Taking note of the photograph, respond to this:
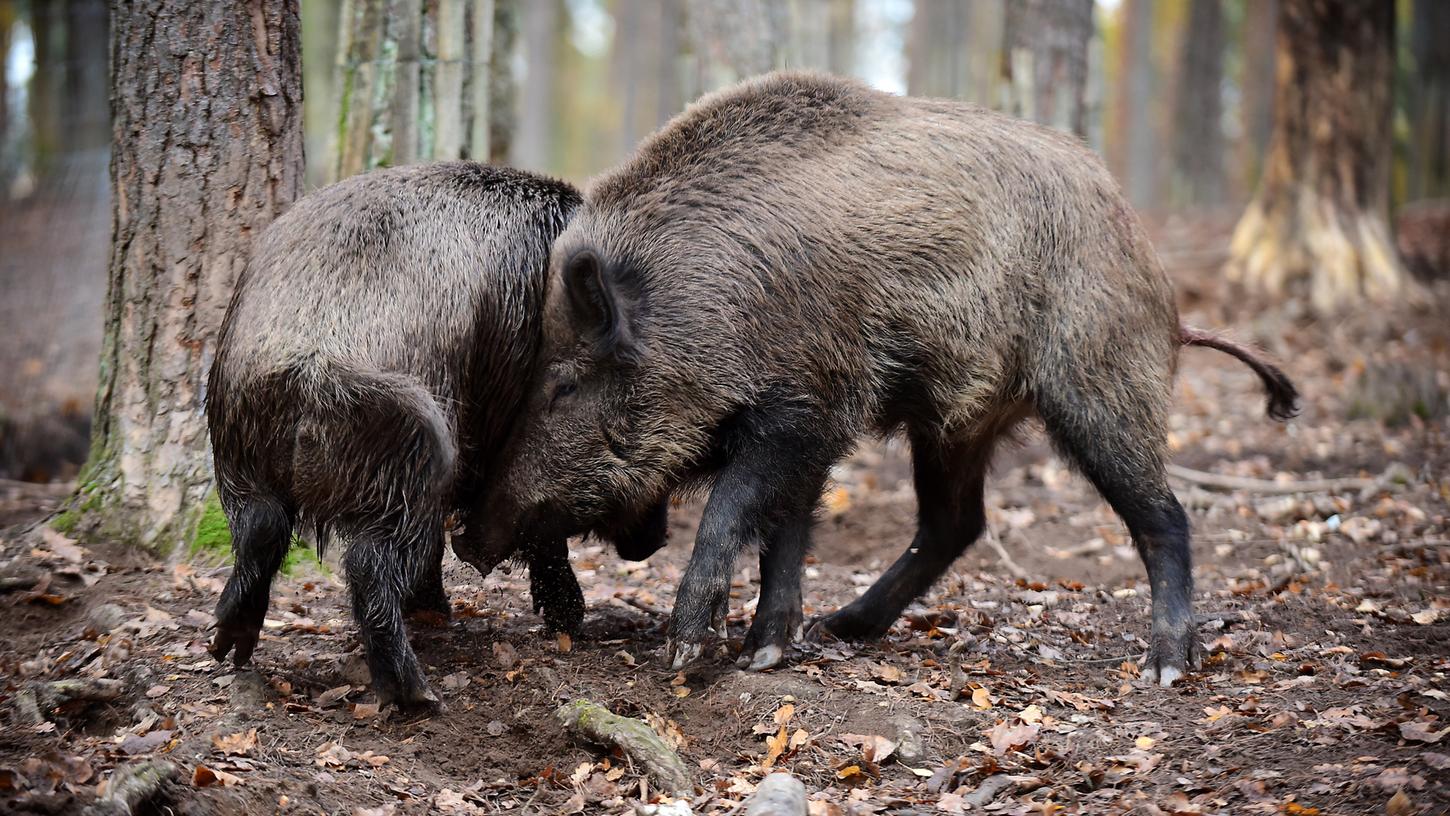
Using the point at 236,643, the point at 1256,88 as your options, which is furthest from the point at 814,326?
the point at 1256,88

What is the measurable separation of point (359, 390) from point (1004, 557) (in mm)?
3613

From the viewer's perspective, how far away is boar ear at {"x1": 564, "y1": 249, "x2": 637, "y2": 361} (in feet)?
13.6

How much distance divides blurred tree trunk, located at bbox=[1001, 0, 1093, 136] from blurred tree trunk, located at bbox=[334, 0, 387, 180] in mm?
4293

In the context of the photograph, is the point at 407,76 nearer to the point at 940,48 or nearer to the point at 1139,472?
the point at 1139,472

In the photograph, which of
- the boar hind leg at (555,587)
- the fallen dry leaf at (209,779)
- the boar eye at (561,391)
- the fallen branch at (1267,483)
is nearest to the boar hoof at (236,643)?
the fallen dry leaf at (209,779)

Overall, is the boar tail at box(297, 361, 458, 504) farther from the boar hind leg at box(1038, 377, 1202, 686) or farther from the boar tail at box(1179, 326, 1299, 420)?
the boar tail at box(1179, 326, 1299, 420)

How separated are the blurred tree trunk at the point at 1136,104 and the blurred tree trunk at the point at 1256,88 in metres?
Result: 1.83

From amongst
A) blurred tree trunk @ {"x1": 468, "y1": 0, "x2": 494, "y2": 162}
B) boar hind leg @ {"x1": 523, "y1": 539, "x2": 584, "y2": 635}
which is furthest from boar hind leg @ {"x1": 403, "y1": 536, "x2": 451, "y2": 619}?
blurred tree trunk @ {"x1": 468, "y1": 0, "x2": 494, "y2": 162}

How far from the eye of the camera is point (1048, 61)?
8148mm

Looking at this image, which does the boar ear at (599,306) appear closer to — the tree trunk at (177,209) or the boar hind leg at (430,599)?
the boar hind leg at (430,599)

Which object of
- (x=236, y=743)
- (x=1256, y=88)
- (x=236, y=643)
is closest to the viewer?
(x=236, y=743)

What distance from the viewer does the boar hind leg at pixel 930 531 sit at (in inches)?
198

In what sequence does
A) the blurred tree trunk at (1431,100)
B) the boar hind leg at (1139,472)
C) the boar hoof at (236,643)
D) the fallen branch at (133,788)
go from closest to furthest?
the fallen branch at (133,788)
the boar hoof at (236,643)
the boar hind leg at (1139,472)
the blurred tree trunk at (1431,100)

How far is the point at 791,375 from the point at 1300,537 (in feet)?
11.2
